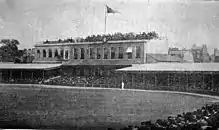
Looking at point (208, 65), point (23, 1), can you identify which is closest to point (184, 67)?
point (208, 65)

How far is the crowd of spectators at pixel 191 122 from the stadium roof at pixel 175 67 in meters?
0.57

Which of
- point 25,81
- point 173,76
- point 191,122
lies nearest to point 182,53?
point 173,76

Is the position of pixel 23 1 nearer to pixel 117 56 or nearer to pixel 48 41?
pixel 48 41

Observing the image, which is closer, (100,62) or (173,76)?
(173,76)

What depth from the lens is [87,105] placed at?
18.8 feet

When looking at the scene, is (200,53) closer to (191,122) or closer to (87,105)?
(191,122)

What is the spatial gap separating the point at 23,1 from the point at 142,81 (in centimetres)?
265

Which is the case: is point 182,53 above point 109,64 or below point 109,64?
above

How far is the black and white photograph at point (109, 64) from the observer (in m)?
5.22

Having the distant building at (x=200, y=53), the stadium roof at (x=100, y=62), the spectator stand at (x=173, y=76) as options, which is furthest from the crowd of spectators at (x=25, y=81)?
the distant building at (x=200, y=53)

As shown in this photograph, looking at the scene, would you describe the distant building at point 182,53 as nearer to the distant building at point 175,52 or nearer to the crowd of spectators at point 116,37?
the distant building at point 175,52

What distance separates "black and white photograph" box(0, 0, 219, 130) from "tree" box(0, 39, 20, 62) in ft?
0.06

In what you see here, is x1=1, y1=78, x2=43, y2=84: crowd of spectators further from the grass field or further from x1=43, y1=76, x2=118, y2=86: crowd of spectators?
x1=43, y1=76, x2=118, y2=86: crowd of spectators

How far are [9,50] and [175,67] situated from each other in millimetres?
3136
